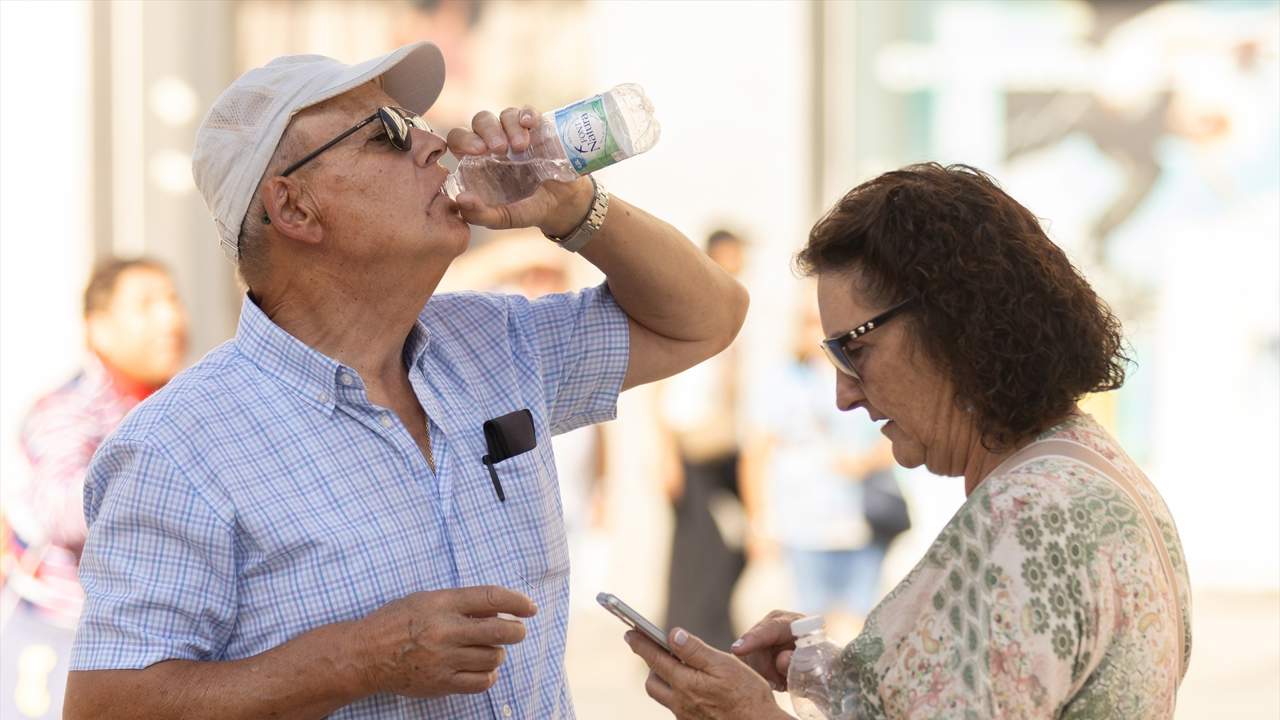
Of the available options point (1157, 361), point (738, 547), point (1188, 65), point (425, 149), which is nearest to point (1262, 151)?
point (1188, 65)

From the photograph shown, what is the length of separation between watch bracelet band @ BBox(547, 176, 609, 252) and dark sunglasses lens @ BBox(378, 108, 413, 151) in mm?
359

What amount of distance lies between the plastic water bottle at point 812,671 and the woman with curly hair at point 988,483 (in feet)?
0.09

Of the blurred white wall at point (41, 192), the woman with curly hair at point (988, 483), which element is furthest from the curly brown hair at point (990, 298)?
the blurred white wall at point (41, 192)

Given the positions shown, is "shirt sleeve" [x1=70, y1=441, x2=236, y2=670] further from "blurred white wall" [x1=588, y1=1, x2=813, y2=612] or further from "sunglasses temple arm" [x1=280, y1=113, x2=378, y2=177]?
"blurred white wall" [x1=588, y1=1, x2=813, y2=612]

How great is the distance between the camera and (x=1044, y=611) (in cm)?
189

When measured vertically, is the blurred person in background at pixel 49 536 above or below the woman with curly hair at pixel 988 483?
below

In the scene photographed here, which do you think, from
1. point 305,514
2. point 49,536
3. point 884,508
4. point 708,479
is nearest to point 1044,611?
point 305,514

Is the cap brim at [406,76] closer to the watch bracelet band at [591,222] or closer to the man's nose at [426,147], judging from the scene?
the man's nose at [426,147]

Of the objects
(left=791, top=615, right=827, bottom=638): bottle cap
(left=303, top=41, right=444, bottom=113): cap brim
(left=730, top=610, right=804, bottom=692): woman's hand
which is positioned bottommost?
(left=730, top=610, right=804, bottom=692): woman's hand

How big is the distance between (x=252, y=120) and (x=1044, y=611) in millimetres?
1454

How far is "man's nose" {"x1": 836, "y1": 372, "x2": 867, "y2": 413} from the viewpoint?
7.63 feet

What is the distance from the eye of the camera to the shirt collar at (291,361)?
2.30m

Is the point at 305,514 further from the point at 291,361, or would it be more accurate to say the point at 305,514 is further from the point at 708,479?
the point at 708,479

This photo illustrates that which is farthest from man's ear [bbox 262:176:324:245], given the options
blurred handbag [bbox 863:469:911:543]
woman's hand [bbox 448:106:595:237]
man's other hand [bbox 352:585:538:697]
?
blurred handbag [bbox 863:469:911:543]
